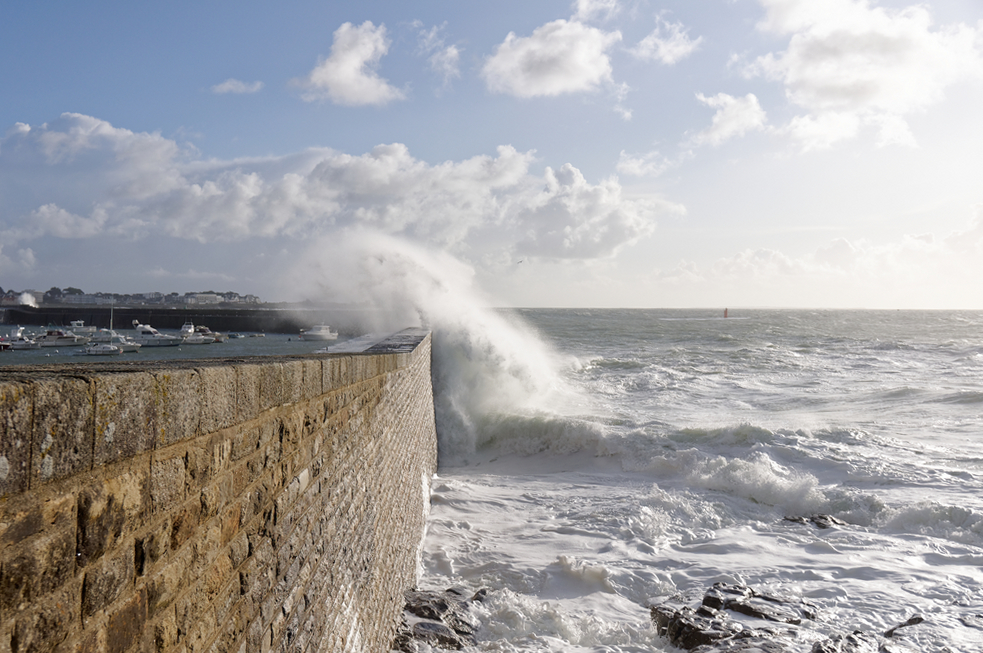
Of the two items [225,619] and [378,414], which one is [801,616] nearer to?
[378,414]

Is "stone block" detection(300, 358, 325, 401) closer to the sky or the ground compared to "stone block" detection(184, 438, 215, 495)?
closer to the sky

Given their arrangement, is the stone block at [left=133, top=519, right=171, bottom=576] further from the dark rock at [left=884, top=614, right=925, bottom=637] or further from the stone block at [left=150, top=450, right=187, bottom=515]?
the dark rock at [left=884, top=614, right=925, bottom=637]

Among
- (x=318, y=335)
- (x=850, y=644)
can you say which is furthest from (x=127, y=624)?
(x=318, y=335)

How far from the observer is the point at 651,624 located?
638 cm

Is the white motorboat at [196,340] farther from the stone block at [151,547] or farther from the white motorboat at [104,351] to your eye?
the stone block at [151,547]

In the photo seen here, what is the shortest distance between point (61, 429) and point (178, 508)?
589 millimetres

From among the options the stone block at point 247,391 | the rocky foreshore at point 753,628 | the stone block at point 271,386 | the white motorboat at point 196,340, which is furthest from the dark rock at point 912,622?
the white motorboat at point 196,340

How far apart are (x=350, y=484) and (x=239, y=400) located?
6.62ft

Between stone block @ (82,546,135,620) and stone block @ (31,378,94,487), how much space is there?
9.9 inches

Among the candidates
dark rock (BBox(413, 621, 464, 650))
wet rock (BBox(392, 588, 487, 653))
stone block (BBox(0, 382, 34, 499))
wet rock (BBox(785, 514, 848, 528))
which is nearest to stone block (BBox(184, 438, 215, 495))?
stone block (BBox(0, 382, 34, 499))

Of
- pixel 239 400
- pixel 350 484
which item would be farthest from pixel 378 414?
pixel 239 400

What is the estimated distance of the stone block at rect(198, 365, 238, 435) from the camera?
6.28 feet

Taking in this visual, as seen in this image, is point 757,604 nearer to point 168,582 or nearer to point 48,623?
point 168,582

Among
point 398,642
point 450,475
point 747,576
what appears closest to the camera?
point 398,642
